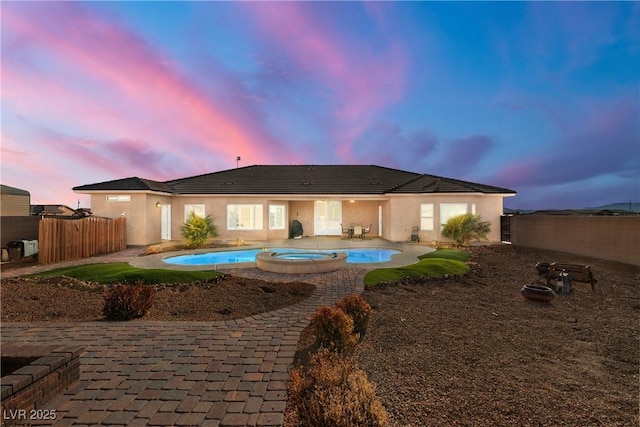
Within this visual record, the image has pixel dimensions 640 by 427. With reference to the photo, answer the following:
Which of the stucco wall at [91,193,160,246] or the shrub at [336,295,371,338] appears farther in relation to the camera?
the stucco wall at [91,193,160,246]

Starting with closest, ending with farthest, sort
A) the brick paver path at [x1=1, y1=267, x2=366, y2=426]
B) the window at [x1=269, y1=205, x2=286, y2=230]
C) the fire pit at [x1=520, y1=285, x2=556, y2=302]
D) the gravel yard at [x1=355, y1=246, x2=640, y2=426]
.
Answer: the brick paver path at [x1=1, y1=267, x2=366, y2=426] < the gravel yard at [x1=355, y1=246, x2=640, y2=426] < the fire pit at [x1=520, y1=285, x2=556, y2=302] < the window at [x1=269, y1=205, x2=286, y2=230]

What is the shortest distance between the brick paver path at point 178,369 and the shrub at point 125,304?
0.96ft

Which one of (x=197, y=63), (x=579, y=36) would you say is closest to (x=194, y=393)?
(x=197, y=63)

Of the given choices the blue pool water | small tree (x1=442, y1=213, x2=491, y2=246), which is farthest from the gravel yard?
small tree (x1=442, y1=213, x2=491, y2=246)

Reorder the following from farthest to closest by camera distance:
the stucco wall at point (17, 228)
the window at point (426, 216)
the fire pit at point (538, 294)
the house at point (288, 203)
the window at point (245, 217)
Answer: the window at point (245, 217) → the window at point (426, 216) → the house at point (288, 203) → the stucco wall at point (17, 228) → the fire pit at point (538, 294)

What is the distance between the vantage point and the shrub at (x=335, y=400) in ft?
7.95

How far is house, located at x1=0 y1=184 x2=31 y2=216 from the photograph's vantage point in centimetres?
2600

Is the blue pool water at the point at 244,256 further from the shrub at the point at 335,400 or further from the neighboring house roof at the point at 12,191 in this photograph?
the neighboring house roof at the point at 12,191

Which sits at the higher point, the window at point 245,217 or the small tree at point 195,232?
the window at point 245,217

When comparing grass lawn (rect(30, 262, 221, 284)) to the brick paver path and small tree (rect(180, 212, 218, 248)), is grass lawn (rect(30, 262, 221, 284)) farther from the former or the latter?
small tree (rect(180, 212, 218, 248))

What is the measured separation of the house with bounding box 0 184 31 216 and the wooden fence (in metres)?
18.0

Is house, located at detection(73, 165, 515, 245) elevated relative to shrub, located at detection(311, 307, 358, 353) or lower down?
elevated

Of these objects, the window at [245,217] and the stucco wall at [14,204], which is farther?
the stucco wall at [14,204]

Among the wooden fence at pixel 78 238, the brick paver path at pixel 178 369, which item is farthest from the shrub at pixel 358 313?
the wooden fence at pixel 78 238
